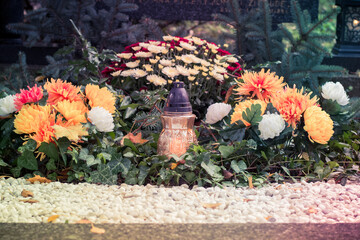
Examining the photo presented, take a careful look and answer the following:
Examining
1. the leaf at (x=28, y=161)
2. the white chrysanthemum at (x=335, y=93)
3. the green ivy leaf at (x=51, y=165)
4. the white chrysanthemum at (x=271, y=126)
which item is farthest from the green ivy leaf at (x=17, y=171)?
the white chrysanthemum at (x=335, y=93)

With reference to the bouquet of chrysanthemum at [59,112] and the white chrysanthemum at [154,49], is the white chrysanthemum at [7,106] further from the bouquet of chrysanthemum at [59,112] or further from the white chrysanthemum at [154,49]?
the white chrysanthemum at [154,49]

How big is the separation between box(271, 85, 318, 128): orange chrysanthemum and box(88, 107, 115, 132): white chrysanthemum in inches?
32.3

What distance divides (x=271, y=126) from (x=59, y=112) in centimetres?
105

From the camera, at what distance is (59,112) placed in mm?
2330

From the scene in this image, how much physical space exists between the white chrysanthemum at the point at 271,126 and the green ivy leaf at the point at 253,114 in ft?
0.10

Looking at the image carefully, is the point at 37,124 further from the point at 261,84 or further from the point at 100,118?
→ the point at 261,84

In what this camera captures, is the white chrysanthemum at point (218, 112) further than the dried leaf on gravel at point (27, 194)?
Yes

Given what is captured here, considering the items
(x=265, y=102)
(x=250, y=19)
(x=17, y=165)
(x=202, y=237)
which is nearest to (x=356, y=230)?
(x=202, y=237)

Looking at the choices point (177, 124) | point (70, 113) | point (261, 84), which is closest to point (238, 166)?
point (177, 124)

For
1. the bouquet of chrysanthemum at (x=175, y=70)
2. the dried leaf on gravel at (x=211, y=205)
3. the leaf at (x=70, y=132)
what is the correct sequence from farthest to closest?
the bouquet of chrysanthemum at (x=175, y=70) < the leaf at (x=70, y=132) < the dried leaf on gravel at (x=211, y=205)

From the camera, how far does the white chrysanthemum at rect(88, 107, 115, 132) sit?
2.18 metres

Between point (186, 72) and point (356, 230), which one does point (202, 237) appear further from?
point (186, 72)

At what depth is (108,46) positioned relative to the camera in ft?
15.5

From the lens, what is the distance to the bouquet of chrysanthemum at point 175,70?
2.86 meters
